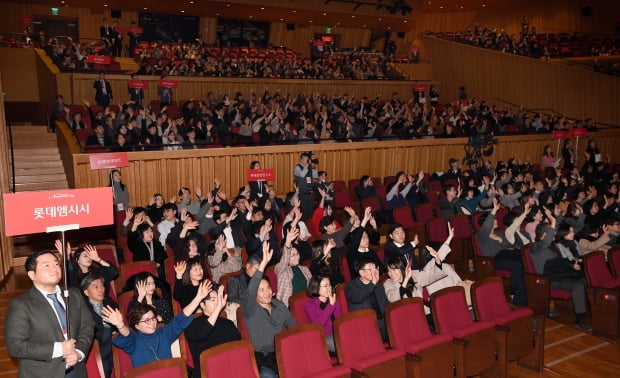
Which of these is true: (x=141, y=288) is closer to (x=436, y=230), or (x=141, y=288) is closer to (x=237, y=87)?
(x=436, y=230)

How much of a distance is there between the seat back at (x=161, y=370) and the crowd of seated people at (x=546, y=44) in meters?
17.1

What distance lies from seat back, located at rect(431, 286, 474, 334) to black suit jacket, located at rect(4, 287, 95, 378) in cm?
274

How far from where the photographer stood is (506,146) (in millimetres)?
13328

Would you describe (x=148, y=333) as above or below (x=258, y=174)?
below

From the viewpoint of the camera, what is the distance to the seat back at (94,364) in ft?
12.4

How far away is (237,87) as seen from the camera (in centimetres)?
1555

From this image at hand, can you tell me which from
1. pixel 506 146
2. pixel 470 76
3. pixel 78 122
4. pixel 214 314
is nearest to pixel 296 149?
pixel 78 122

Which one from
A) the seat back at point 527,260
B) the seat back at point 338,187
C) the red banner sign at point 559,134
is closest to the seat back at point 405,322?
the seat back at point 527,260

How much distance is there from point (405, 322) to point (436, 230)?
3.71 meters

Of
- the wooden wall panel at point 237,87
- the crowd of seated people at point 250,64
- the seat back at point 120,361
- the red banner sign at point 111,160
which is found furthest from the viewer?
the crowd of seated people at point 250,64

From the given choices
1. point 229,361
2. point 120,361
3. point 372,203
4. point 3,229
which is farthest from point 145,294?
point 372,203

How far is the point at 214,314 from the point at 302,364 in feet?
2.31

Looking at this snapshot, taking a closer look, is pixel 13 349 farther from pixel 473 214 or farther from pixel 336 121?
pixel 336 121

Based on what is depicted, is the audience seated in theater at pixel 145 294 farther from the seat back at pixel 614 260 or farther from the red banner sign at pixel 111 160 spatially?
the seat back at pixel 614 260
